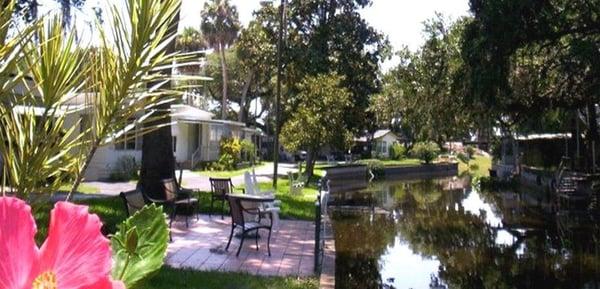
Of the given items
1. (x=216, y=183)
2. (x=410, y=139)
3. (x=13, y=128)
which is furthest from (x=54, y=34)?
(x=410, y=139)

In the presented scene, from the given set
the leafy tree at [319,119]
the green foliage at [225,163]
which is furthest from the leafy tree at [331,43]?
the leafy tree at [319,119]

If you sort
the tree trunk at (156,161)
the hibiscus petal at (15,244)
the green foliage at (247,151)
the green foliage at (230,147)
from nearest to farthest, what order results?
1. the hibiscus petal at (15,244)
2. the tree trunk at (156,161)
3. the green foliage at (230,147)
4. the green foliage at (247,151)

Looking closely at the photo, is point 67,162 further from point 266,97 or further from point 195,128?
point 266,97

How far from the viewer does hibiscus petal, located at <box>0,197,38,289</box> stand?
63 centimetres

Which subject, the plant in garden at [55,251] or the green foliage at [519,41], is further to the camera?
the green foliage at [519,41]

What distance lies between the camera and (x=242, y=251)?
948 cm

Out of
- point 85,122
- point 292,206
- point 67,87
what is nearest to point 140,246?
point 67,87

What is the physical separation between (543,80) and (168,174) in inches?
513

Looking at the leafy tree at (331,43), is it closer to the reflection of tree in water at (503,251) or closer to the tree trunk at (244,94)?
the tree trunk at (244,94)

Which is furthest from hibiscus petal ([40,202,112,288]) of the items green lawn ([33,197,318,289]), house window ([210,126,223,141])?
house window ([210,126,223,141])

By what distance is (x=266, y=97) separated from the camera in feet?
188

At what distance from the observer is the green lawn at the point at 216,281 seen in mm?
6875

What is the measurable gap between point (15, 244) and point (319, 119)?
24083 mm

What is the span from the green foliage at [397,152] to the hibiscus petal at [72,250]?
193 feet
